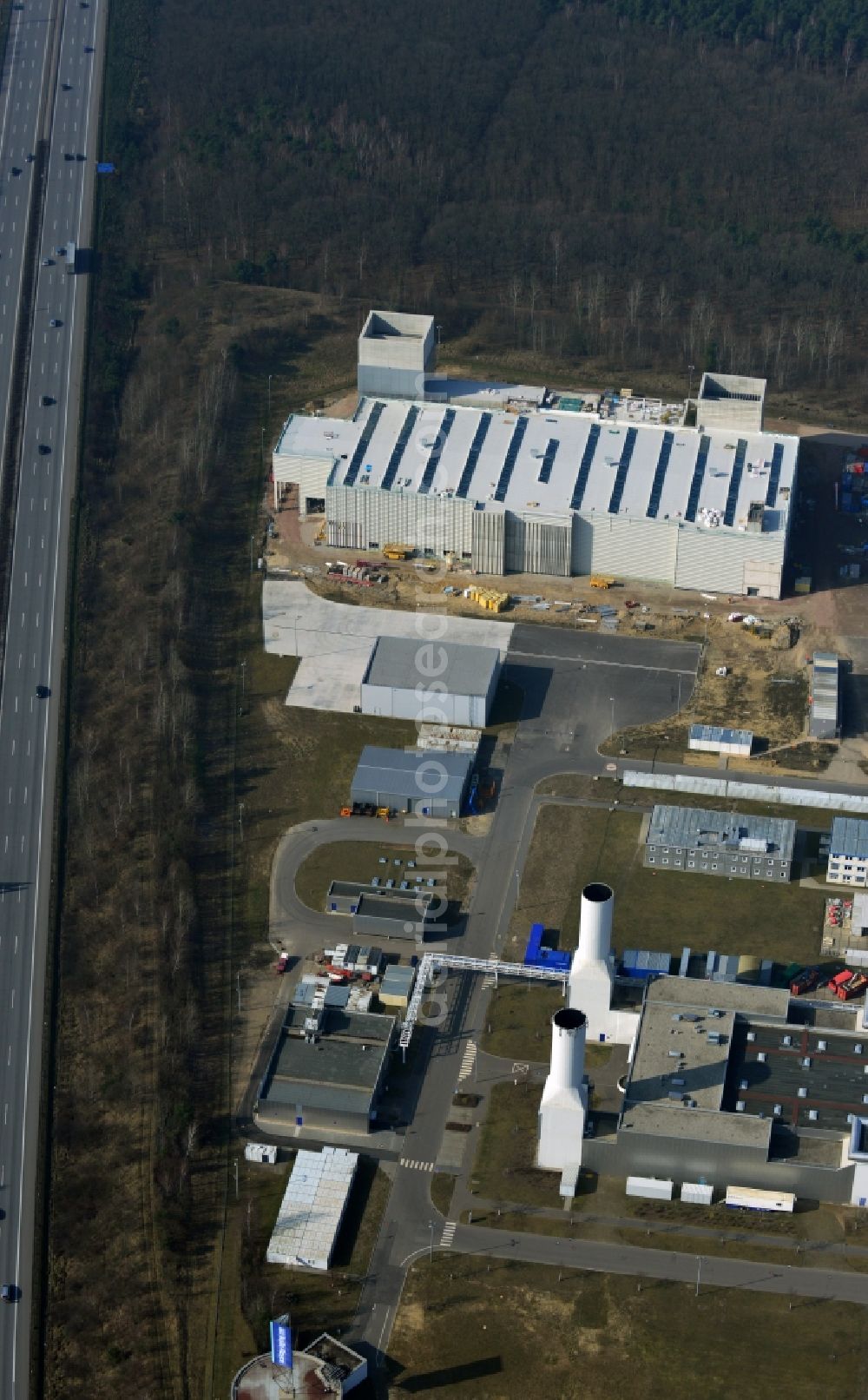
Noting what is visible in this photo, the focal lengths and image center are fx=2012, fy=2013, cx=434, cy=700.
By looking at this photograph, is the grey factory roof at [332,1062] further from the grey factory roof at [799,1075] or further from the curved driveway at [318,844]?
the grey factory roof at [799,1075]

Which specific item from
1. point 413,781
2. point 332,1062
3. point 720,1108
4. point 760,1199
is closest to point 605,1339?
point 760,1199

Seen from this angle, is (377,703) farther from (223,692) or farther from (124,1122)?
(124,1122)

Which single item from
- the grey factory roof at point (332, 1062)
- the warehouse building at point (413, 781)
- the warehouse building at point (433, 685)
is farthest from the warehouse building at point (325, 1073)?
the warehouse building at point (433, 685)

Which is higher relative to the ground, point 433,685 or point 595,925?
point 433,685

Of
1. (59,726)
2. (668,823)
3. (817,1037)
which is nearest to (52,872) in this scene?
(59,726)

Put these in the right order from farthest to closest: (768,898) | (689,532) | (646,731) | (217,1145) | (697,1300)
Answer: (689,532), (646,731), (768,898), (217,1145), (697,1300)

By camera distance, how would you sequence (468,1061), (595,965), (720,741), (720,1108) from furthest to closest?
1. (720,741)
2. (468,1061)
3. (595,965)
4. (720,1108)

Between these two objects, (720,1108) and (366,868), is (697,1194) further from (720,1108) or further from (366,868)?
(366,868)

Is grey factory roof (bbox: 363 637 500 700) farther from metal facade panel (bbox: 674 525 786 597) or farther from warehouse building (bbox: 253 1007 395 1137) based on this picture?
warehouse building (bbox: 253 1007 395 1137)
